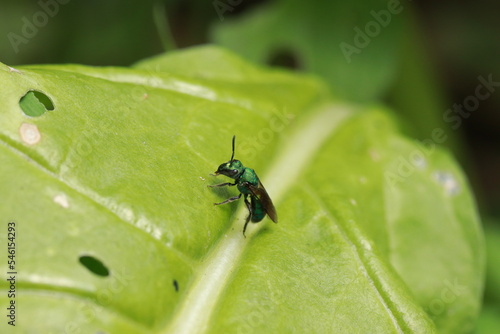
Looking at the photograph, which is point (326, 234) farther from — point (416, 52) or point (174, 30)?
point (174, 30)

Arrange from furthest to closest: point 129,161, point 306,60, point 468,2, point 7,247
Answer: point 468,2
point 306,60
point 129,161
point 7,247

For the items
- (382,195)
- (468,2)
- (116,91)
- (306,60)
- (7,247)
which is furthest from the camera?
(468,2)

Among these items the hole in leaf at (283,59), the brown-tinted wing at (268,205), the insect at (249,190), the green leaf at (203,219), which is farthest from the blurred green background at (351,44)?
the brown-tinted wing at (268,205)

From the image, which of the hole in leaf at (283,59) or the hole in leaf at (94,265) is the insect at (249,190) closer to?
the hole in leaf at (94,265)

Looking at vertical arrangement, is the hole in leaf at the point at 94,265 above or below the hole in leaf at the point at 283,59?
below

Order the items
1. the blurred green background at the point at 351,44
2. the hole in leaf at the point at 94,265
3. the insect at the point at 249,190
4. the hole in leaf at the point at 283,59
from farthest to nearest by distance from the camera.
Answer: the hole in leaf at the point at 283,59 → the blurred green background at the point at 351,44 → the insect at the point at 249,190 → the hole in leaf at the point at 94,265

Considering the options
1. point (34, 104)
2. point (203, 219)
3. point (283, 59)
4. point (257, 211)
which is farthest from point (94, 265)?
point (283, 59)

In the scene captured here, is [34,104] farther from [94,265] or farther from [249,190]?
[249,190]

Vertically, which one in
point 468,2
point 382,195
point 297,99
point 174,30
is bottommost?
point 382,195

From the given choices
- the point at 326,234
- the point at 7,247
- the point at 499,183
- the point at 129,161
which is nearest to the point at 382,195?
the point at 326,234
